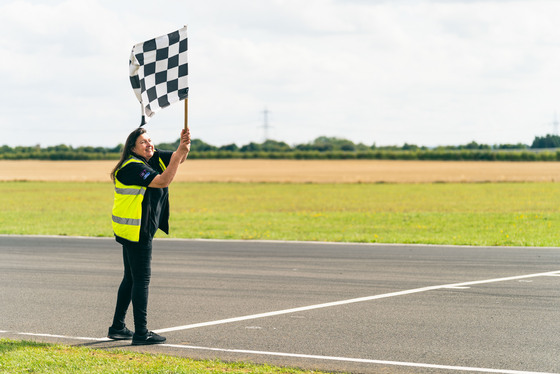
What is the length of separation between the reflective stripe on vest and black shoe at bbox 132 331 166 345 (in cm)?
92

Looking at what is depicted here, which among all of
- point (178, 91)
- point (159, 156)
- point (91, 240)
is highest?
point (178, 91)

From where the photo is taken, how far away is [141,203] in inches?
227

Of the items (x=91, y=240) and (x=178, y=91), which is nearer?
(x=178, y=91)

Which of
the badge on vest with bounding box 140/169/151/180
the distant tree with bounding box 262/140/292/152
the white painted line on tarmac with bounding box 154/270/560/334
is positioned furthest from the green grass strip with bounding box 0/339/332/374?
the distant tree with bounding box 262/140/292/152

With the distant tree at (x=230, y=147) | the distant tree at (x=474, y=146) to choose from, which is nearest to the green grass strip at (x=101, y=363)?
the distant tree at (x=474, y=146)

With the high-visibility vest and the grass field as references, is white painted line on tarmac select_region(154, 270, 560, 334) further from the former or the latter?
the grass field

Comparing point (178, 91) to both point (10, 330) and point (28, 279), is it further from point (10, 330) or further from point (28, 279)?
point (28, 279)

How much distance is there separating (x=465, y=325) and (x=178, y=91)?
3.69 m

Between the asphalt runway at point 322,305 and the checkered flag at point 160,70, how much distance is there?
2.29m

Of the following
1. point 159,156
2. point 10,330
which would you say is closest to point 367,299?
point 159,156

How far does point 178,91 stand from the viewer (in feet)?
20.6

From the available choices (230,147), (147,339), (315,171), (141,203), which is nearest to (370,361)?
(147,339)

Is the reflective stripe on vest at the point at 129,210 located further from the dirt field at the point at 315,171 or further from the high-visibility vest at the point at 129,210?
the dirt field at the point at 315,171

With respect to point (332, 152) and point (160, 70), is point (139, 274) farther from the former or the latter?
point (332, 152)
